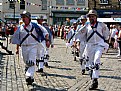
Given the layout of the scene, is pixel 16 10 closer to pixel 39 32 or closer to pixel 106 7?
pixel 106 7

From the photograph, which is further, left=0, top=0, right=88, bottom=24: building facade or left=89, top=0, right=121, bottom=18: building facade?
left=0, top=0, right=88, bottom=24: building facade

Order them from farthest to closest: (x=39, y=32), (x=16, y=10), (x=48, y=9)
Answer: (x=16, y=10) < (x=48, y=9) < (x=39, y=32)

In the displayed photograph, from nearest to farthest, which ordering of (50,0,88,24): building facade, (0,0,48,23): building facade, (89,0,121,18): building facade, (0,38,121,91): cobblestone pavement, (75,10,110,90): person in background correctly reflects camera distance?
(0,38,121,91): cobblestone pavement → (75,10,110,90): person in background → (89,0,121,18): building facade → (50,0,88,24): building facade → (0,0,48,23): building facade

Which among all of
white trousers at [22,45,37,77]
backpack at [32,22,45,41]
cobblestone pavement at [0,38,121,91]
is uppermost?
backpack at [32,22,45,41]

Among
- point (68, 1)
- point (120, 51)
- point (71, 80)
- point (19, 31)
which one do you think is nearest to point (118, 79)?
point (71, 80)

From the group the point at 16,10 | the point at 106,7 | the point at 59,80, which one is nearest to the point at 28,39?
the point at 59,80

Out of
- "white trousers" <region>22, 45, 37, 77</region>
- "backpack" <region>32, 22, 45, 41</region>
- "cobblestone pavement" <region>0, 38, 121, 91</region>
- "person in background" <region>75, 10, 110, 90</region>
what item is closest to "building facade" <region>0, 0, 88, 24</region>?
"cobblestone pavement" <region>0, 38, 121, 91</region>

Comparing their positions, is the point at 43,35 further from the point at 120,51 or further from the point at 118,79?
the point at 120,51

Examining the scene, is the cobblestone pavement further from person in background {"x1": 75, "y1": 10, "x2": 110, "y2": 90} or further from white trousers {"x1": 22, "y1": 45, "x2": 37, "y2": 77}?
person in background {"x1": 75, "y1": 10, "x2": 110, "y2": 90}

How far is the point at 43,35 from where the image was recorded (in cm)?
958

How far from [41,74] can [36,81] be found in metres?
1.55

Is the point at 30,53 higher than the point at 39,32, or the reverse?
the point at 39,32

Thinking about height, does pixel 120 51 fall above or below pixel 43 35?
below

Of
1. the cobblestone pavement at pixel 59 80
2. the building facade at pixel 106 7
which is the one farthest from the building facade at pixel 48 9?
the cobblestone pavement at pixel 59 80
